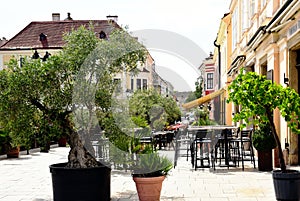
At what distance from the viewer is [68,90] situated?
26.2ft

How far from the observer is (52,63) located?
7953 mm

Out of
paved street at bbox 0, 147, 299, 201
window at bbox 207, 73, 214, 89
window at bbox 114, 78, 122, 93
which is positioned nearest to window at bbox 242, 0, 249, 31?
paved street at bbox 0, 147, 299, 201

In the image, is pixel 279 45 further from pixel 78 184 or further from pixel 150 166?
pixel 78 184

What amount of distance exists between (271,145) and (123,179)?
362cm

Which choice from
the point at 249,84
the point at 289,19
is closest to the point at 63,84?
the point at 249,84

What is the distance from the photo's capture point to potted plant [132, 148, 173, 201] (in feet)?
25.2

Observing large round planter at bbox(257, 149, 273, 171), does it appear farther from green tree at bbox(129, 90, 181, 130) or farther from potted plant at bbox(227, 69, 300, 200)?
green tree at bbox(129, 90, 181, 130)

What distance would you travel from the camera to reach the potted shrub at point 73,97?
7.70m

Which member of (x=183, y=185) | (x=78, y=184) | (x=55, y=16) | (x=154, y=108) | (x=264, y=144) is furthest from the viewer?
(x=55, y=16)

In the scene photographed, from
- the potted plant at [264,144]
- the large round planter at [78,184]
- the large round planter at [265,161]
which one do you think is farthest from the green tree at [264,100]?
the large round planter at [265,161]

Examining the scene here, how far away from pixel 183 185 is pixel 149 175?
2.17 m

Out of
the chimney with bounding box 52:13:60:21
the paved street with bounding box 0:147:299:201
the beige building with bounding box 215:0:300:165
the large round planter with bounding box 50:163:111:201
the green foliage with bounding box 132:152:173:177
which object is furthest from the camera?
the chimney with bounding box 52:13:60:21

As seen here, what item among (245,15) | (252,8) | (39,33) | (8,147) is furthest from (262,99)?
(39,33)

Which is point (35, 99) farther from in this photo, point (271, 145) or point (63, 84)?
point (271, 145)
